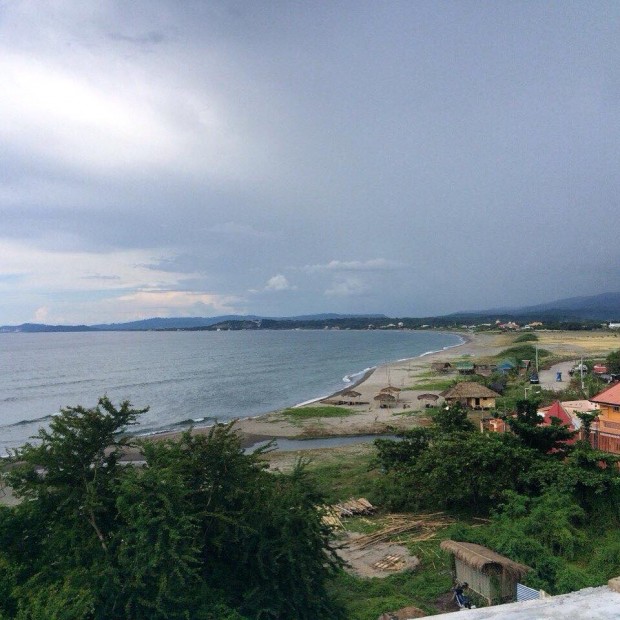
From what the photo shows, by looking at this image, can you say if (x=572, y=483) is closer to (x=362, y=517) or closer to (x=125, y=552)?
(x=362, y=517)

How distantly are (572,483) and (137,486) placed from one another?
13827 mm

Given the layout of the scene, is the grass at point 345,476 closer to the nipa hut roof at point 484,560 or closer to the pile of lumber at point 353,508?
the pile of lumber at point 353,508

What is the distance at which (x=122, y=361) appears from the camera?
116875 mm

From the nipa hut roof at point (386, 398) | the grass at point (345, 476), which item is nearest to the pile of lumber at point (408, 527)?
the grass at point (345, 476)

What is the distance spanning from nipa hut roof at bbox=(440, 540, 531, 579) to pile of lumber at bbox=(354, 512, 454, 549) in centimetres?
361

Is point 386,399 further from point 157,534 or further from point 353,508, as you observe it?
point 157,534

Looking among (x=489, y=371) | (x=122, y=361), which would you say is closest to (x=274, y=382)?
(x=489, y=371)

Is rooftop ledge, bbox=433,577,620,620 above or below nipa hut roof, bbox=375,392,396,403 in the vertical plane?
above

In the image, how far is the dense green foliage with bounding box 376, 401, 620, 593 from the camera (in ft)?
46.2

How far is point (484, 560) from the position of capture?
13.1 metres

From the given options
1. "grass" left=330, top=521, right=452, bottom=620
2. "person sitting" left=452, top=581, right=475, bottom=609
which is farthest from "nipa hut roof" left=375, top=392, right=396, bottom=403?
"person sitting" left=452, top=581, right=475, bottom=609

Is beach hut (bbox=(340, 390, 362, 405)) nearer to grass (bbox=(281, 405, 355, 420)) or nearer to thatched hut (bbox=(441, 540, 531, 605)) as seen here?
grass (bbox=(281, 405, 355, 420))

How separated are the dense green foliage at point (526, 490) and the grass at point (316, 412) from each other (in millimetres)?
24760

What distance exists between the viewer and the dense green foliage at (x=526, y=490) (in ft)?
46.2
